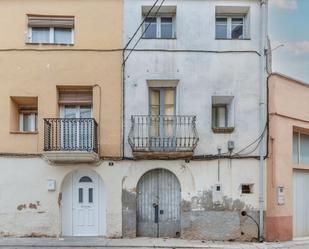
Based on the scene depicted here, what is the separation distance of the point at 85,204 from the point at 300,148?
8.08 metres

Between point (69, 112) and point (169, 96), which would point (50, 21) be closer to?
point (69, 112)

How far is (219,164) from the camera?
1412 centimetres

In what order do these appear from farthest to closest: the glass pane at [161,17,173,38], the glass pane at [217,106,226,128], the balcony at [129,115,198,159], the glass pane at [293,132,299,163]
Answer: the glass pane at [293,132,299,163] → the glass pane at [161,17,173,38] → the glass pane at [217,106,226,128] → the balcony at [129,115,198,159]

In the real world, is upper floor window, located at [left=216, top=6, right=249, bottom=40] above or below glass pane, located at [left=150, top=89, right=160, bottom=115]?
above

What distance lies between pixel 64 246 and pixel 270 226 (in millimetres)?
6640

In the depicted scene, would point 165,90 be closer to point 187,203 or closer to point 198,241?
point 187,203

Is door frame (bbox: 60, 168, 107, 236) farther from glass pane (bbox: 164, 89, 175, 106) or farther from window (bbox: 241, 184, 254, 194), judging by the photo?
window (bbox: 241, 184, 254, 194)

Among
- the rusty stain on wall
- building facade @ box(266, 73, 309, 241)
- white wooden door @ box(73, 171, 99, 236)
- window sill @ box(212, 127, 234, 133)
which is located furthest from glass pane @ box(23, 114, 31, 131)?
building facade @ box(266, 73, 309, 241)

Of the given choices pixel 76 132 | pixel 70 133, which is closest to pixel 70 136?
pixel 70 133

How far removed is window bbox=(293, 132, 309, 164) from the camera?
1550 centimetres

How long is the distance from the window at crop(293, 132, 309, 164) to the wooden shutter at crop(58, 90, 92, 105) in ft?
25.0

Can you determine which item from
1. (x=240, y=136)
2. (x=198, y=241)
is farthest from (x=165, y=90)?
(x=198, y=241)

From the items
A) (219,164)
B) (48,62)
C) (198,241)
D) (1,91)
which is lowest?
(198,241)

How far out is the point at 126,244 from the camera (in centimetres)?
1293
